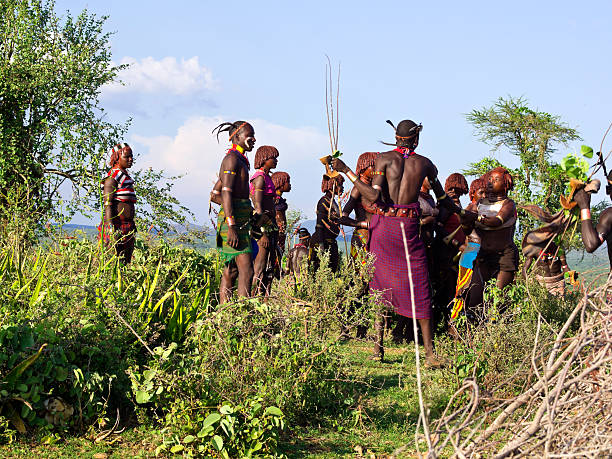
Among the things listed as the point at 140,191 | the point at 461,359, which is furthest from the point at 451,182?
the point at 140,191

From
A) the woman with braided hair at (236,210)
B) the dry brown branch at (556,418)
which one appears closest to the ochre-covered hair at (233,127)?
the woman with braided hair at (236,210)

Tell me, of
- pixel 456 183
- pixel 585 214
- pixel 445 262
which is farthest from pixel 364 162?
pixel 585 214

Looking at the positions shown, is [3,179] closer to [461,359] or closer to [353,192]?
A: [353,192]

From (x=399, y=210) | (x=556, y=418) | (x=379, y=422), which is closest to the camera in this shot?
(x=556, y=418)

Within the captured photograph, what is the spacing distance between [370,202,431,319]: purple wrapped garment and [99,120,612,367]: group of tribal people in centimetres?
1

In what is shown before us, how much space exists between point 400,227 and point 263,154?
123 inches

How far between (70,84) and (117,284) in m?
12.9

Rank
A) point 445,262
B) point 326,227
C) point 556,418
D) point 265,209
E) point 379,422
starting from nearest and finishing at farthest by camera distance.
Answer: point 556,418, point 379,422, point 445,262, point 265,209, point 326,227

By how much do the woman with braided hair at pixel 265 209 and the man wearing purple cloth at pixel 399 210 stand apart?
190cm

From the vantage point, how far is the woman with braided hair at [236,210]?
7.43 m

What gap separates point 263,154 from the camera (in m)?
9.62

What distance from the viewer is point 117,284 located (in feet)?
20.8

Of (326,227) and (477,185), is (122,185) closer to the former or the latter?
(326,227)

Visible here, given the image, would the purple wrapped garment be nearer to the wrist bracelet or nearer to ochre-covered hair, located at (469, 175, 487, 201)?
the wrist bracelet
